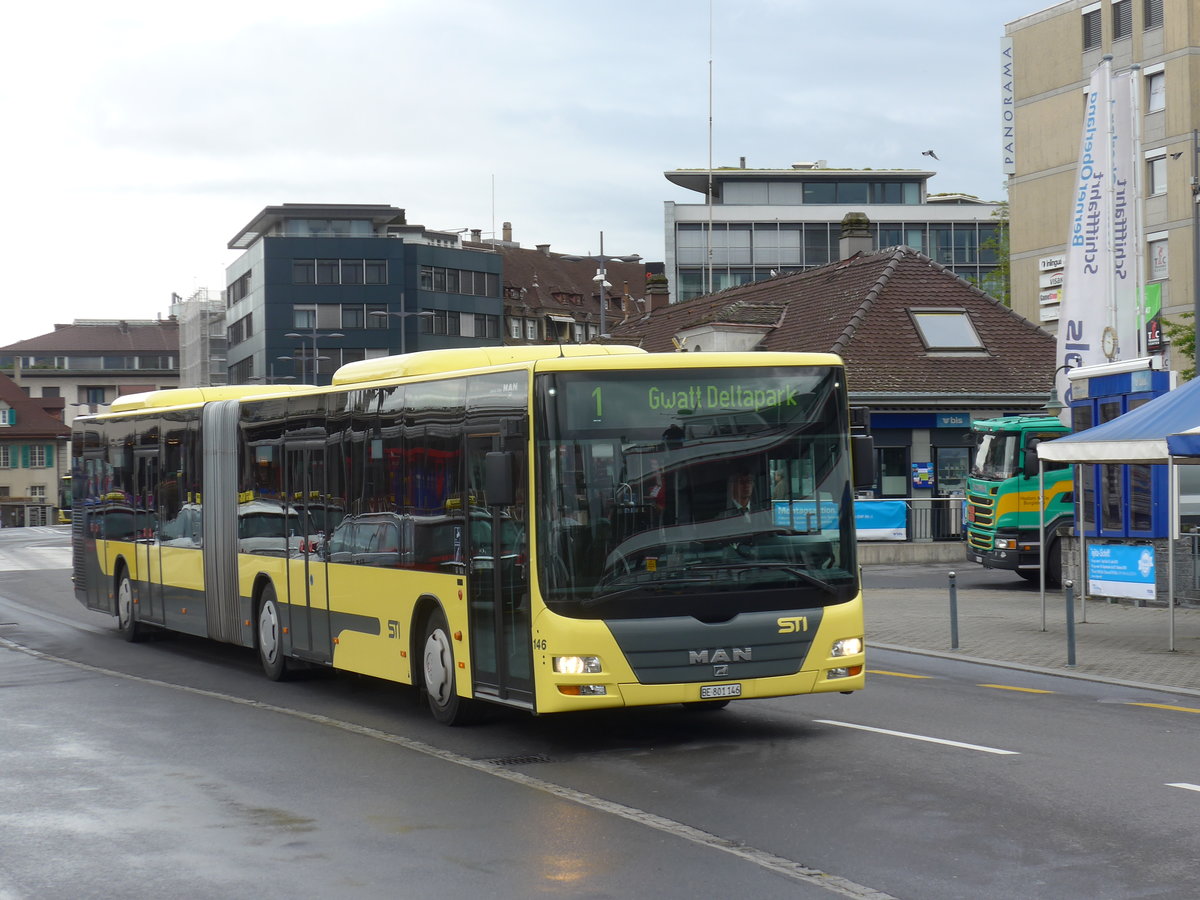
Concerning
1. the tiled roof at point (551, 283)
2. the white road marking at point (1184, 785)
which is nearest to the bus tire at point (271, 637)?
the white road marking at point (1184, 785)

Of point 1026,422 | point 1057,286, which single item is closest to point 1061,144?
point 1057,286

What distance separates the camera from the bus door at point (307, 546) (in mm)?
15383

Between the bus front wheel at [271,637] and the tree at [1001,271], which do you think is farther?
the tree at [1001,271]

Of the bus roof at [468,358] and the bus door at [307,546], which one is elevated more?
the bus roof at [468,358]

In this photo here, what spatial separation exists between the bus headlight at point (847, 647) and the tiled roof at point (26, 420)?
120436 mm

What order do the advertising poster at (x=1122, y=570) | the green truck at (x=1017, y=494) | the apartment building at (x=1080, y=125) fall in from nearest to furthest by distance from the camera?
the advertising poster at (x=1122, y=570) < the green truck at (x=1017, y=494) < the apartment building at (x=1080, y=125)

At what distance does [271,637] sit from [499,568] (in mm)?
5922

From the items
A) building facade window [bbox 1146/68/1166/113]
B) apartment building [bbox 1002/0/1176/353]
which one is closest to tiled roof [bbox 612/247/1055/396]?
apartment building [bbox 1002/0/1176/353]

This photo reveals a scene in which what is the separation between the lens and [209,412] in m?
19.1

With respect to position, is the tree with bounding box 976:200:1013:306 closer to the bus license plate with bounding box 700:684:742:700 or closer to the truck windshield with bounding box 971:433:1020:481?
the truck windshield with bounding box 971:433:1020:481

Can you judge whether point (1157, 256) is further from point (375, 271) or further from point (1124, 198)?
point (375, 271)

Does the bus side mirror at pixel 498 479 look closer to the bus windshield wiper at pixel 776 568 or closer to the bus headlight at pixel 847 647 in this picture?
the bus windshield wiper at pixel 776 568

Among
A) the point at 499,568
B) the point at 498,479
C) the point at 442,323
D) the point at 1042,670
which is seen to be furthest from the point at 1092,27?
the point at 498,479

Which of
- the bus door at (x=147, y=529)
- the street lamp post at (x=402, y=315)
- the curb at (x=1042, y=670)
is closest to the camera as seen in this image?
the curb at (x=1042, y=670)
